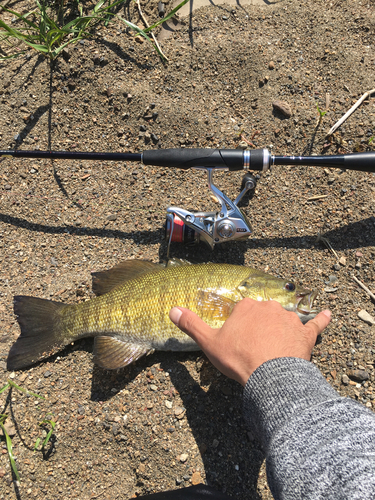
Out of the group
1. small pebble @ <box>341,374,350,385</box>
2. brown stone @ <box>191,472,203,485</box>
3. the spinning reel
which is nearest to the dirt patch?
small pebble @ <box>341,374,350,385</box>

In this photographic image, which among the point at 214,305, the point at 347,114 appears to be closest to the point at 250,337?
the point at 214,305

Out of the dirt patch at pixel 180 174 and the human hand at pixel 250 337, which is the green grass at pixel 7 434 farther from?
the human hand at pixel 250 337

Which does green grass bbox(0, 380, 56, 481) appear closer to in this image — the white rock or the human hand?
the human hand

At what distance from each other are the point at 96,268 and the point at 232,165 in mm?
1539

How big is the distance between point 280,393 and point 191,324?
29.4 inches

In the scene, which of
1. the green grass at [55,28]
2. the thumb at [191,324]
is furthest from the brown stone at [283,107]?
the thumb at [191,324]

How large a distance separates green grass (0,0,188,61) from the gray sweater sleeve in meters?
3.07

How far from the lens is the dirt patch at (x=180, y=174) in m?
2.80

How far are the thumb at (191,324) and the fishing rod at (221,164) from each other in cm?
67

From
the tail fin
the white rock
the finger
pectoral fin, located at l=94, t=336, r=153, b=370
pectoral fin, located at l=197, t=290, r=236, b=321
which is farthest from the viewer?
the white rock

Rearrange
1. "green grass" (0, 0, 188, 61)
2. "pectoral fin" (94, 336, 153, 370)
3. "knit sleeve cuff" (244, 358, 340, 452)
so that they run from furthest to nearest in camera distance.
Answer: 1. "green grass" (0, 0, 188, 61)
2. "pectoral fin" (94, 336, 153, 370)
3. "knit sleeve cuff" (244, 358, 340, 452)

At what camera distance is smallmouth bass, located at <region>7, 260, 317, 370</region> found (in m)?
2.56

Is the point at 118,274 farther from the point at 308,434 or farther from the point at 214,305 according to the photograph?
the point at 308,434

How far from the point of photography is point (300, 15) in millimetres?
3260
